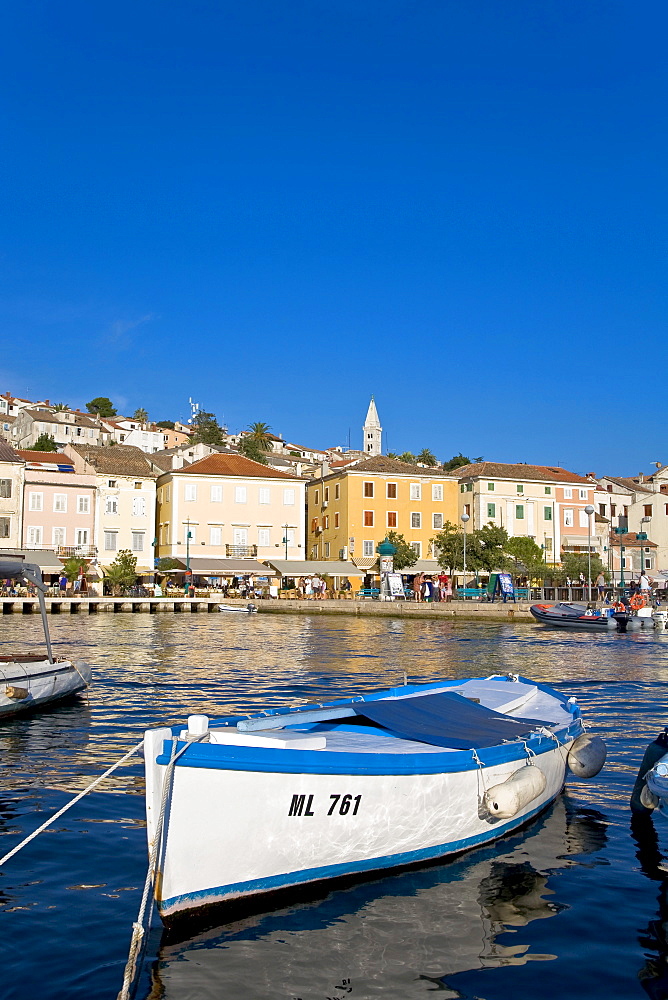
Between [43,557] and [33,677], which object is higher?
[43,557]

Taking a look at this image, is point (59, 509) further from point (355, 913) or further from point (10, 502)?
point (355, 913)

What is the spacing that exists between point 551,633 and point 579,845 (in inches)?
1378

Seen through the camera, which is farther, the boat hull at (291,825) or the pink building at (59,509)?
the pink building at (59,509)

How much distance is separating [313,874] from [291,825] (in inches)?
23.4

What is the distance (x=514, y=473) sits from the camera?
7925cm

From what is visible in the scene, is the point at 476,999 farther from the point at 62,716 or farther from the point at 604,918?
the point at 62,716

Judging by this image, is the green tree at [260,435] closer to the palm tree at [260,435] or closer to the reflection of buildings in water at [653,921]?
the palm tree at [260,435]

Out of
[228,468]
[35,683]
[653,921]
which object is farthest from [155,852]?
[228,468]

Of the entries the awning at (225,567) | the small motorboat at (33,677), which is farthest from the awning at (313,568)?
the small motorboat at (33,677)

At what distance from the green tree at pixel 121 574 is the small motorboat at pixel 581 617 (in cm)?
2737

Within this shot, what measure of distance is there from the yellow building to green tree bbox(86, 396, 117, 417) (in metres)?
80.8

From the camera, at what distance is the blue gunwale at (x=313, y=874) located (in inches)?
267

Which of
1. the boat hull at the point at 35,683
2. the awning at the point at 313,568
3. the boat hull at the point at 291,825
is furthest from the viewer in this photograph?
the awning at the point at 313,568

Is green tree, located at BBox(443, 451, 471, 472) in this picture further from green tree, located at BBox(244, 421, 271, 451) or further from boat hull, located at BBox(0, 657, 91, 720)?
boat hull, located at BBox(0, 657, 91, 720)
